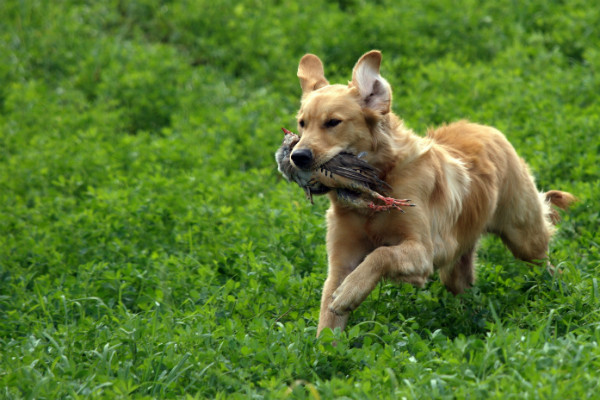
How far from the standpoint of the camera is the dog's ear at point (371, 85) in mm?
5051

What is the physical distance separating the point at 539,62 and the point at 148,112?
5.01 metres

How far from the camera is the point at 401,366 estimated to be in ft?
13.8

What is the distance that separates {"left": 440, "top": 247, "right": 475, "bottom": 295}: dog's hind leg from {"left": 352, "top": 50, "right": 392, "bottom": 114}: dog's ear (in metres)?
1.44

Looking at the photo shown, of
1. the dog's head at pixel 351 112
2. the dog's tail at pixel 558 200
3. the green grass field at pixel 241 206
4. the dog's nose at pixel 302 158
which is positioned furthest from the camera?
the dog's tail at pixel 558 200

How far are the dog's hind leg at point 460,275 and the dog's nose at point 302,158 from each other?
159 centimetres

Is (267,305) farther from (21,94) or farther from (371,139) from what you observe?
(21,94)

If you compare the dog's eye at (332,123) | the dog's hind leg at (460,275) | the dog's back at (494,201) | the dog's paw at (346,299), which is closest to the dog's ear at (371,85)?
the dog's eye at (332,123)

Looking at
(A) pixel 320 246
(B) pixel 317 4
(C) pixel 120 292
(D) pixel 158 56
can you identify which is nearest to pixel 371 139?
(A) pixel 320 246

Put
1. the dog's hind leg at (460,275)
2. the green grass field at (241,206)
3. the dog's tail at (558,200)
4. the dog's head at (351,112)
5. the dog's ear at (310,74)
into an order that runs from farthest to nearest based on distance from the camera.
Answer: the dog's tail at (558,200), the dog's hind leg at (460,275), the dog's ear at (310,74), the dog's head at (351,112), the green grass field at (241,206)

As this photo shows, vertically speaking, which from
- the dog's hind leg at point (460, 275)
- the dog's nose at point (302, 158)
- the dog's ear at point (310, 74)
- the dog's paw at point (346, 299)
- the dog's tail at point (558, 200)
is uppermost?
the dog's ear at point (310, 74)

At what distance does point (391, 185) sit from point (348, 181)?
0.41 metres

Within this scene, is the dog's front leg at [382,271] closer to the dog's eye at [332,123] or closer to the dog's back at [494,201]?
the dog's back at [494,201]

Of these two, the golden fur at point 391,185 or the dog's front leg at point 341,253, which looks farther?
the dog's front leg at point 341,253

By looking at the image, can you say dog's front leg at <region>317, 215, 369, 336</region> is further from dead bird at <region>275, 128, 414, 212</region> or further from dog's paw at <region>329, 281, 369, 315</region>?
dog's paw at <region>329, 281, 369, 315</region>
